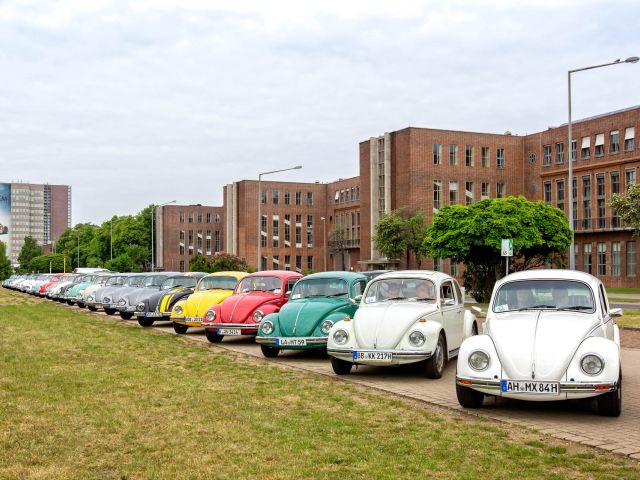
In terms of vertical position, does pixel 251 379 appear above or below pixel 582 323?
below

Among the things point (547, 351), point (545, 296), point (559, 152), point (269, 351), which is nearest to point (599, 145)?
point (559, 152)

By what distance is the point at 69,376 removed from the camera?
11625 mm

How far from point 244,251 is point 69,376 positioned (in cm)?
8740

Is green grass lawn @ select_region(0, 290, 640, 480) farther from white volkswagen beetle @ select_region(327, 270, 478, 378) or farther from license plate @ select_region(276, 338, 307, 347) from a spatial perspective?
license plate @ select_region(276, 338, 307, 347)

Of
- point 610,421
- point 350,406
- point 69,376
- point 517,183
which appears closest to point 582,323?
point 610,421

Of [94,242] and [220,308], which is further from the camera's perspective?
[94,242]

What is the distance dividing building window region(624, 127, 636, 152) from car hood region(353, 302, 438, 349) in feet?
171

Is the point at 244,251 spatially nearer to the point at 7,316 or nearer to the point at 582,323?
the point at 7,316

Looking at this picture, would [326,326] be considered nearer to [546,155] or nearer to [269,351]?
[269,351]

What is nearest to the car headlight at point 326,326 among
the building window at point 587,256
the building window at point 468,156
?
the building window at point 587,256

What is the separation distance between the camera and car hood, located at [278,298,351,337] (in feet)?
45.6

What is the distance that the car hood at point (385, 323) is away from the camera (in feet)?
38.0

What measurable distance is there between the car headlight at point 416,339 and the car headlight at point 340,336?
1.05 metres

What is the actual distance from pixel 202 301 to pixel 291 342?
5604 mm
